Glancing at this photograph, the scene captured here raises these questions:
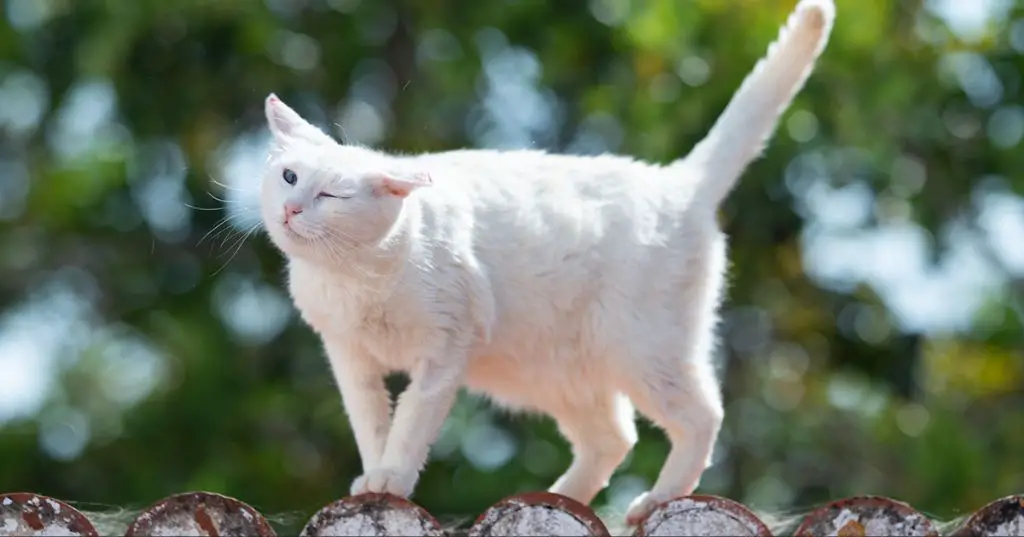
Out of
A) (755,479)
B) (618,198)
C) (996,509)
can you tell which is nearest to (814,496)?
(755,479)

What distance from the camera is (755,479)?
7215mm

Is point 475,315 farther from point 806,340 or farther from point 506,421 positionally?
point 806,340

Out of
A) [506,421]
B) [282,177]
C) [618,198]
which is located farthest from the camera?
[506,421]

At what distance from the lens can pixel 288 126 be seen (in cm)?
312

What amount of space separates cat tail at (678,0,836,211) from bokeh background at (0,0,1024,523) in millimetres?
2682

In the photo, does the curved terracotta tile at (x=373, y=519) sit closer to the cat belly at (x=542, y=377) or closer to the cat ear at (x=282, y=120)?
the cat belly at (x=542, y=377)

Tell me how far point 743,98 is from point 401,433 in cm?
122

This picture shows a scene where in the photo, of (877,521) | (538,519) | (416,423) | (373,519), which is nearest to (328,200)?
(416,423)

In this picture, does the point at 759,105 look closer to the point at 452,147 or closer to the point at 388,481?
the point at 388,481

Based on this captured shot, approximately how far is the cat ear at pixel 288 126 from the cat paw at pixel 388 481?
687mm

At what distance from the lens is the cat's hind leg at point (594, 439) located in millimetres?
3531

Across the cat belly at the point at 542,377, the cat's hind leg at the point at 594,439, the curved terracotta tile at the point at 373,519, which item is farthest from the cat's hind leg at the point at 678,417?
the curved terracotta tile at the point at 373,519

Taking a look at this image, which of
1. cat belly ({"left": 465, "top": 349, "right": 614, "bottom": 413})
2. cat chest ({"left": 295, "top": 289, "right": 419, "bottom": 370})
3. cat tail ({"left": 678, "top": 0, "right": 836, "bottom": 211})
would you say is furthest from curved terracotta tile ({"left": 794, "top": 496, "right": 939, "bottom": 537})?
cat tail ({"left": 678, "top": 0, "right": 836, "bottom": 211})

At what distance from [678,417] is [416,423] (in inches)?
23.8
